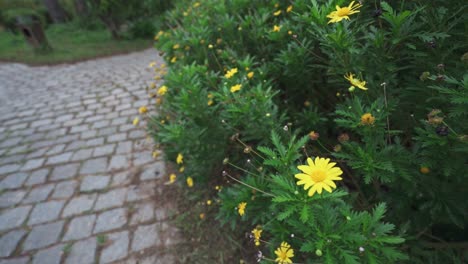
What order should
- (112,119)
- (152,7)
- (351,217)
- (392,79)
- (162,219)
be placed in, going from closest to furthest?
1. (351,217)
2. (392,79)
3. (162,219)
4. (112,119)
5. (152,7)

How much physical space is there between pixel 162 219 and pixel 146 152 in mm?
1158

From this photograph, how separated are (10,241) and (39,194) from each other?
0.59 metres

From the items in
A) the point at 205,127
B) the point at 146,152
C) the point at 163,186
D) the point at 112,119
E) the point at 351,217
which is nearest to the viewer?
the point at 351,217

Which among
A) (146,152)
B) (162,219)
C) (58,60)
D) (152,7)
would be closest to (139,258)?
(162,219)

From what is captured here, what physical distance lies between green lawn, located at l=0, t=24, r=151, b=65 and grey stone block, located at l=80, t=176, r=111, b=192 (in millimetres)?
6523

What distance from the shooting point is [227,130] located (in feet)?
6.70

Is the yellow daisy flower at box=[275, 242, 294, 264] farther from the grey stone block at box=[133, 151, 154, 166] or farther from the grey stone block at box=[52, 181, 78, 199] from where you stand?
the grey stone block at box=[52, 181, 78, 199]

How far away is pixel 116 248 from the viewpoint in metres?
2.27

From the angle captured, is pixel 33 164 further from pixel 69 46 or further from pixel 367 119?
pixel 69 46

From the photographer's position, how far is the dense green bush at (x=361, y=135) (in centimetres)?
104

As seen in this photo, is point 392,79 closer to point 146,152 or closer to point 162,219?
point 162,219

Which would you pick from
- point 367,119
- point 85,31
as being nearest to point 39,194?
point 367,119

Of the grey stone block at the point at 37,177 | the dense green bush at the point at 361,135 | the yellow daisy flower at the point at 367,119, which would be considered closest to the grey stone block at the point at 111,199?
the grey stone block at the point at 37,177

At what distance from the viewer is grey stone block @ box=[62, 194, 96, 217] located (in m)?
2.68
